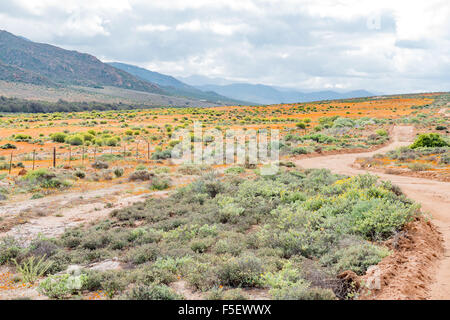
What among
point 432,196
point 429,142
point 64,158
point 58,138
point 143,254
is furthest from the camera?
point 58,138

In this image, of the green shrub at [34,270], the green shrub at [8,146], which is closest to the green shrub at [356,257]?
the green shrub at [34,270]

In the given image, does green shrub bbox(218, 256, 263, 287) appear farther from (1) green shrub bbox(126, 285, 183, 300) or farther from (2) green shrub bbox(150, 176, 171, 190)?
(2) green shrub bbox(150, 176, 171, 190)

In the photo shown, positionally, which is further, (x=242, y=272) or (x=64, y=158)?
(x=64, y=158)

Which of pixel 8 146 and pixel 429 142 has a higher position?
pixel 429 142

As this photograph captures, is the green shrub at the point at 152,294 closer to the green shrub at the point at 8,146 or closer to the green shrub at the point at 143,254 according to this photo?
the green shrub at the point at 143,254

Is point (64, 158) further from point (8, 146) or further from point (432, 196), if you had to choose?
point (432, 196)

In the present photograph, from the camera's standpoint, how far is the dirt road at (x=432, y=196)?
5332 millimetres

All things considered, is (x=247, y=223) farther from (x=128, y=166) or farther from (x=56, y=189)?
(x=128, y=166)

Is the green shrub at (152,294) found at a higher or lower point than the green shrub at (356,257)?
Result: lower

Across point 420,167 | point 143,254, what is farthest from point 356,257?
point 420,167

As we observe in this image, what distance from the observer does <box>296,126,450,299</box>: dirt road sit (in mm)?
5332

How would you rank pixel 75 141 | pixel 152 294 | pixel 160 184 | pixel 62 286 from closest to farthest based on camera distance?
1. pixel 152 294
2. pixel 62 286
3. pixel 160 184
4. pixel 75 141

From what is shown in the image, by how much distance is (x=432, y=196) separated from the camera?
1148cm

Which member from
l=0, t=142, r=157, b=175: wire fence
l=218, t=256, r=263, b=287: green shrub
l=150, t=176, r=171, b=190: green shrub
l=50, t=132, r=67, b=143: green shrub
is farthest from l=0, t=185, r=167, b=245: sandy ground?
l=50, t=132, r=67, b=143: green shrub
